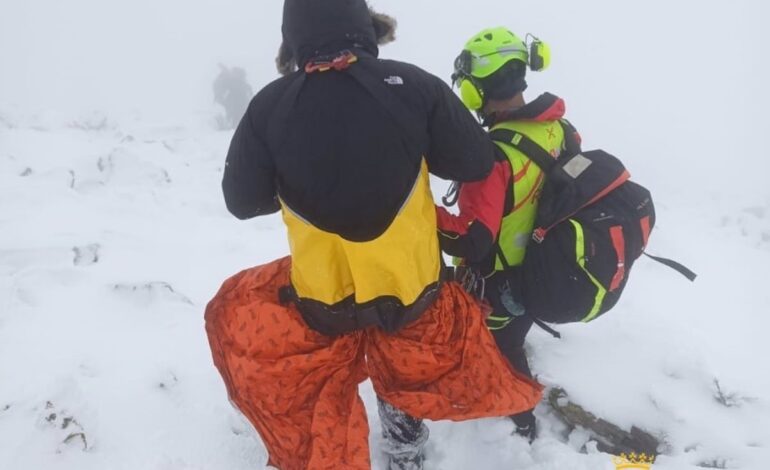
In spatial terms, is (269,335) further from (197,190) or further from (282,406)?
(197,190)

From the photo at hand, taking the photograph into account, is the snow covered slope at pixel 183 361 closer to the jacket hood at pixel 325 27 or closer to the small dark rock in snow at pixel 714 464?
the small dark rock in snow at pixel 714 464

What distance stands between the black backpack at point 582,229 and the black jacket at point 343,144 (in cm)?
83

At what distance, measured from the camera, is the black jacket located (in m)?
2.06

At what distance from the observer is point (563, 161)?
2.97 meters

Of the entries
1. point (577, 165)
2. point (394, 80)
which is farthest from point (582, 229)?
point (394, 80)

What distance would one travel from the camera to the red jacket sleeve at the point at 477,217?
2777 millimetres

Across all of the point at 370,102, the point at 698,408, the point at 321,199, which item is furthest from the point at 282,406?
the point at 698,408

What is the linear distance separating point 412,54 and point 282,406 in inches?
3426

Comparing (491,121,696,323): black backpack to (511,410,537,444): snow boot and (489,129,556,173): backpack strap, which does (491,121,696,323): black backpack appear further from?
(511,410,537,444): snow boot

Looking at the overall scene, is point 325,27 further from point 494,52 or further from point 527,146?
point 527,146

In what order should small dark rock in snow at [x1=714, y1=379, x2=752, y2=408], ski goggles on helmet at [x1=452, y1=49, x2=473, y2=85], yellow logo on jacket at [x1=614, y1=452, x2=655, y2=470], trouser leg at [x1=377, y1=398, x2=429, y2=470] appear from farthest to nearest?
small dark rock in snow at [x1=714, y1=379, x2=752, y2=408], yellow logo on jacket at [x1=614, y1=452, x2=655, y2=470], trouser leg at [x1=377, y1=398, x2=429, y2=470], ski goggles on helmet at [x1=452, y1=49, x2=473, y2=85]

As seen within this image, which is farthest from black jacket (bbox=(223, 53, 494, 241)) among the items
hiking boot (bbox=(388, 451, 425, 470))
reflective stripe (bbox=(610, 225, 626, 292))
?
hiking boot (bbox=(388, 451, 425, 470))

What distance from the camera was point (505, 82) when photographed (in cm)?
300

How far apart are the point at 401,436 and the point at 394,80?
221 centimetres
